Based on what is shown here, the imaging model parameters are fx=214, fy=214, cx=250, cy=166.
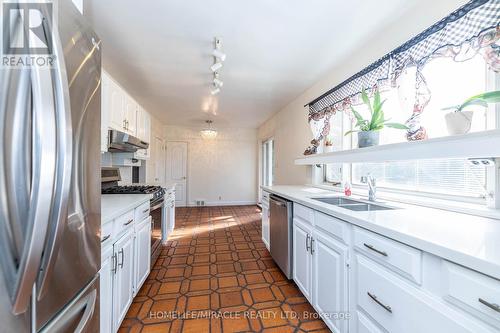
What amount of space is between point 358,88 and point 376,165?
32.1 inches

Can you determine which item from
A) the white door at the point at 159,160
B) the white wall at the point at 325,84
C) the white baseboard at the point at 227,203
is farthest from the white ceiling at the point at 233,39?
the white baseboard at the point at 227,203

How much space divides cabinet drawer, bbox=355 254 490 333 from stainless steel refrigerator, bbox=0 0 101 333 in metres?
1.33

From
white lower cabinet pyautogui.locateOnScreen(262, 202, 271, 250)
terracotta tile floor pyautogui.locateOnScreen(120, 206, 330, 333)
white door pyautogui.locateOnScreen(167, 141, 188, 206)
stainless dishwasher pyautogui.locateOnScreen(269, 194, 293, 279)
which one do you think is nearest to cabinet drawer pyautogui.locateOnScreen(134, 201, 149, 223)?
terracotta tile floor pyautogui.locateOnScreen(120, 206, 330, 333)

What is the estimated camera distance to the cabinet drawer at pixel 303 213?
1755 mm

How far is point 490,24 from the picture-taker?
1.15 meters

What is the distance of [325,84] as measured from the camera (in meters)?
2.88

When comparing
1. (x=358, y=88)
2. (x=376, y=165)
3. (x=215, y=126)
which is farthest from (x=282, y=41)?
(x=215, y=126)

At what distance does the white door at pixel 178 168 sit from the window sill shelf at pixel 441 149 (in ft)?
17.1

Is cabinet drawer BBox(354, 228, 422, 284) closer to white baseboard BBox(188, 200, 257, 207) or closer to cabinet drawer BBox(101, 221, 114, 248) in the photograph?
cabinet drawer BBox(101, 221, 114, 248)

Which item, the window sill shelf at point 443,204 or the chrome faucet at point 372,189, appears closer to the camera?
the window sill shelf at point 443,204

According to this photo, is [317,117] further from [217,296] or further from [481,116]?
[217,296]

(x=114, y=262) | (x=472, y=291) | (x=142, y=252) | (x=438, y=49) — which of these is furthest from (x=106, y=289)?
(x=438, y=49)

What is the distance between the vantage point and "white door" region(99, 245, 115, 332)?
1211 millimetres

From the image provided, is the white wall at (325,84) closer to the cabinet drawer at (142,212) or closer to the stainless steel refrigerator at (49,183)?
the stainless steel refrigerator at (49,183)
